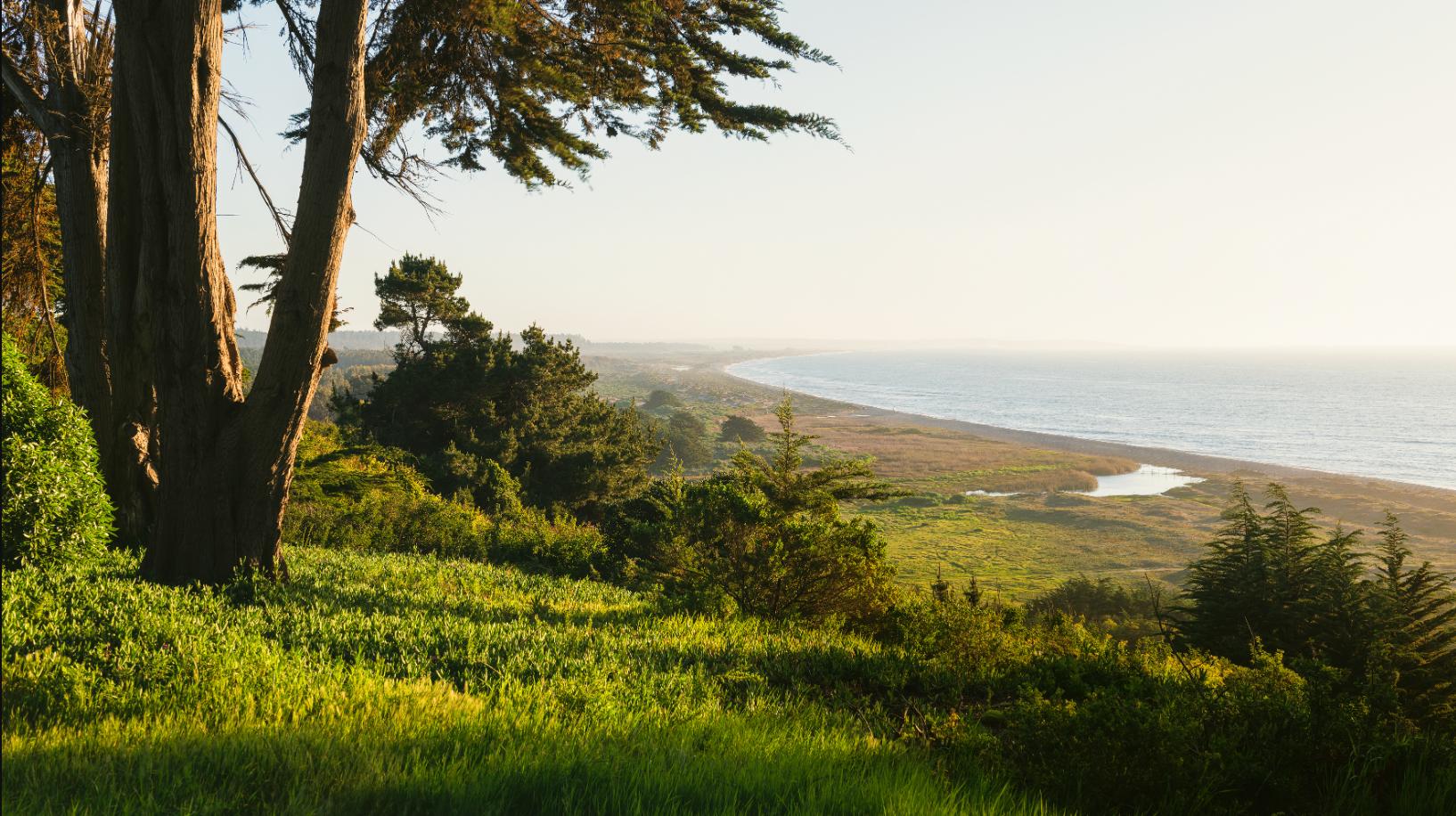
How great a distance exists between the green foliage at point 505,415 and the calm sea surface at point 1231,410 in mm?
58361

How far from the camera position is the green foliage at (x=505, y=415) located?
30.4m

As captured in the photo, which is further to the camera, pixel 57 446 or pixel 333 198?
pixel 333 198

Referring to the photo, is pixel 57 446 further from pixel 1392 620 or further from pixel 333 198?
pixel 1392 620

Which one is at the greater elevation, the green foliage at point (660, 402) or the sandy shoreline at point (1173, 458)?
the green foliage at point (660, 402)

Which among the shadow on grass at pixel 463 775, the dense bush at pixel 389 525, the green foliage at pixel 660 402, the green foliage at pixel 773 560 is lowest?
the green foliage at pixel 660 402

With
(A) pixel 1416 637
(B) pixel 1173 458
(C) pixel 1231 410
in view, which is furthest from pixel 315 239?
(C) pixel 1231 410

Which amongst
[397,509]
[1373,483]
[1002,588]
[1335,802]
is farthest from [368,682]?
[1373,483]

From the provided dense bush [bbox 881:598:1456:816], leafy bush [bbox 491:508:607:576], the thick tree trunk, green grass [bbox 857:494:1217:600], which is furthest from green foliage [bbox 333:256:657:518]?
dense bush [bbox 881:598:1456:816]

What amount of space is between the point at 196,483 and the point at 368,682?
347 centimetres

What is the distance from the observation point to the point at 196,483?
5.95 m

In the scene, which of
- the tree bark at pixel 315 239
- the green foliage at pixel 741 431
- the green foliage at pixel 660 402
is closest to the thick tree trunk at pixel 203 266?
the tree bark at pixel 315 239

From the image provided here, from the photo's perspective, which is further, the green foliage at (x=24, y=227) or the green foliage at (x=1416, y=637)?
the green foliage at (x=24, y=227)

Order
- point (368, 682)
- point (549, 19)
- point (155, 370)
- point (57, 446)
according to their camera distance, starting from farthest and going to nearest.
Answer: point (549, 19)
point (155, 370)
point (57, 446)
point (368, 682)

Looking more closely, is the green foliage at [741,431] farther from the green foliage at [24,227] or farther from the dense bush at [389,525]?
the green foliage at [24,227]
